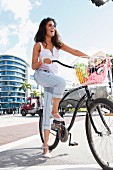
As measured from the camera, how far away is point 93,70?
346 cm

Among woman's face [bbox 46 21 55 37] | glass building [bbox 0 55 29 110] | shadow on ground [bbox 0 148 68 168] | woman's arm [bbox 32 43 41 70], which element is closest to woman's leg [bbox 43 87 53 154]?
shadow on ground [bbox 0 148 68 168]

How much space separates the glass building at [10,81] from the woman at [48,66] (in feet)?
404

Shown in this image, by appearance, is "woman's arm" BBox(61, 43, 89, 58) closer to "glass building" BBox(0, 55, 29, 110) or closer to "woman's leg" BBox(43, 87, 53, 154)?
"woman's leg" BBox(43, 87, 53, 154)

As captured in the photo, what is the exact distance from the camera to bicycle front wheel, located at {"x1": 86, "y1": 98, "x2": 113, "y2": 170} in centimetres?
347

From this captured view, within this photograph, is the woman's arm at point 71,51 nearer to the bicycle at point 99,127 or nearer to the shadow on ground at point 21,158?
the bicycle at point 99,127

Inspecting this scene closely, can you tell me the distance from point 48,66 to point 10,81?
125785 millimetres

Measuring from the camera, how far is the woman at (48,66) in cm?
405

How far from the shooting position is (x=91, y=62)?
3480 mm

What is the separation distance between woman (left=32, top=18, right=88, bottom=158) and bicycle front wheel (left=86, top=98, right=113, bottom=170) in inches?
25.4

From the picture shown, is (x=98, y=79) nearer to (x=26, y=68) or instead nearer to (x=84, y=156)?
(x=84, y=156)

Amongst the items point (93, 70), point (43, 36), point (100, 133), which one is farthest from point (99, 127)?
point (43, 36)

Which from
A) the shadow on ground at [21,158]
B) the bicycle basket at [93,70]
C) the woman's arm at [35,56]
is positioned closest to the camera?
the bicycle basket at [93,70]

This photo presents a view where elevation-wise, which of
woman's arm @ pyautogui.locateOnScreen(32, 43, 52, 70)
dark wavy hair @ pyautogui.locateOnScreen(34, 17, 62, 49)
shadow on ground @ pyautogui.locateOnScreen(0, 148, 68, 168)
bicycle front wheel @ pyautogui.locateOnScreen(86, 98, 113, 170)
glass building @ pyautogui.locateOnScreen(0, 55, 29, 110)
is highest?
glass building @ pyautogui.locateOnScreen(0, 55, 29, 110)

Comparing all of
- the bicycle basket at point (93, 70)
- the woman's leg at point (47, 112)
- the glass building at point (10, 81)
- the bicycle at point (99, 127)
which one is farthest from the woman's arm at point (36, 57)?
the glass building at point (10, 81)
